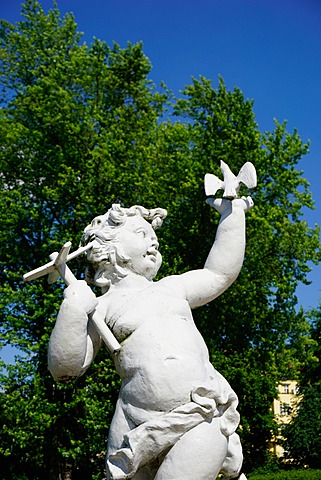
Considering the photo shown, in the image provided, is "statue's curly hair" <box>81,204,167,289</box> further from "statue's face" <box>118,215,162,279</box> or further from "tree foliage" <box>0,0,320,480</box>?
"tree foliage" <box>0,0,320,480</box>

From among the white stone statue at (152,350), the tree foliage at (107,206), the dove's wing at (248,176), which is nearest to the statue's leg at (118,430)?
the white stone statue at (152,350)

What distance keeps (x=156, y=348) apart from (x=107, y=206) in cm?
1175

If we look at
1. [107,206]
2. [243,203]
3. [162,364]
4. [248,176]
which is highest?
[107,206]

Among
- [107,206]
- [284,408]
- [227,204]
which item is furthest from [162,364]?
[284,408]

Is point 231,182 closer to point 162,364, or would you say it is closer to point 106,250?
point 106,250

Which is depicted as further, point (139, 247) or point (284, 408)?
point (284, 408)

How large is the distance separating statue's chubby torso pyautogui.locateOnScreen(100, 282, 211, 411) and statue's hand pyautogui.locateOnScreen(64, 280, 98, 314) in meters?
0.21

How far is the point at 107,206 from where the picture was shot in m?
15.4

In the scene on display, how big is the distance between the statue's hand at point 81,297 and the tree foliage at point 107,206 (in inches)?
385

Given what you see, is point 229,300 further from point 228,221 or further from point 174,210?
point 228,221

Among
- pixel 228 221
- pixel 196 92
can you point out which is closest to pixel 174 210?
pixel 196 92

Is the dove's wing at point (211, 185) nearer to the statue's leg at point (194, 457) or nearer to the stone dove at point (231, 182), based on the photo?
the stone dove at point (231, 182)

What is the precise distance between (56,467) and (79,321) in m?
11.9

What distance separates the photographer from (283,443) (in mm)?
24125
